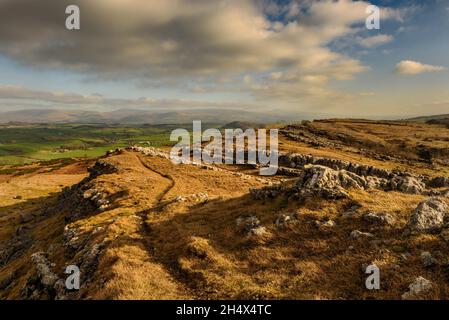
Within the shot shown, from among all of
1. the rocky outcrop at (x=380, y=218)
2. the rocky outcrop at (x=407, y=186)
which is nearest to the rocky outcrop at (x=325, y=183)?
Answer: the rocky outcrop at (x=380, y=218)

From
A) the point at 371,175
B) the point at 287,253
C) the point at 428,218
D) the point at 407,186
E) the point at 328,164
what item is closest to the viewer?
the point at 428,218

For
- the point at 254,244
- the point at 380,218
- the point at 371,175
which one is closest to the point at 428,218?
the point at 380,218

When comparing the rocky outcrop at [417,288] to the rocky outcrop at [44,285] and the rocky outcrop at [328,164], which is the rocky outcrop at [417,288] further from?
the rocky outcrop at [328,164]

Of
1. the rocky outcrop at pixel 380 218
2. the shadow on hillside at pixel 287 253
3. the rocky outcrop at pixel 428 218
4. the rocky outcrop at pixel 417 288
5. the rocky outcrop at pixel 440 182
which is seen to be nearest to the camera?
the rocky outcrop at pixel 417 288

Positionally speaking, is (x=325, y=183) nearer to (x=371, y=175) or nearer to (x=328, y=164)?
(x=371, y=175)

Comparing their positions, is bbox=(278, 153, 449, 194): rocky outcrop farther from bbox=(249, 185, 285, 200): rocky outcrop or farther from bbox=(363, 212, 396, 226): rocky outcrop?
bbox=(363, 212, 396, 226): rocky outcrop

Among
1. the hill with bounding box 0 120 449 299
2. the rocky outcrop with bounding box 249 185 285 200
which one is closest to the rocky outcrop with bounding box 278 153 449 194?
the hill with bounding box 0 120 449 299
